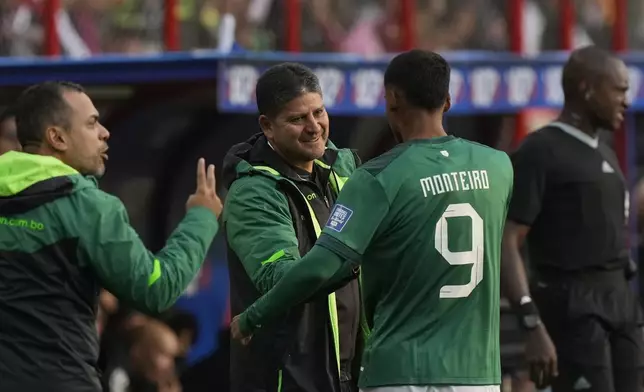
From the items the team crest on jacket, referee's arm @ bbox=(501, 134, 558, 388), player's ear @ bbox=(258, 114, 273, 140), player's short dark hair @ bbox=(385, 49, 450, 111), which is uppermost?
player's short dark hair @ bbox=(385, 49, 450, 111)

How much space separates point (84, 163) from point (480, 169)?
1342 millimetres

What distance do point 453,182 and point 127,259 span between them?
3.53 feet

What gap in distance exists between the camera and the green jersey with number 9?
16.2 feet

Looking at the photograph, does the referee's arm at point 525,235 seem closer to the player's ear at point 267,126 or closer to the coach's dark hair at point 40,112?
the player's ear at point 267,126

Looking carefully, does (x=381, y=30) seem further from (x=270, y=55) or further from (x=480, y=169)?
(x=480, y=169)

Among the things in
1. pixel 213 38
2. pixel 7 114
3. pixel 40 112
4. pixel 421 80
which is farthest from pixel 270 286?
pixel 213 38

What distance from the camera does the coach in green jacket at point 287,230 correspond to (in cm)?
544

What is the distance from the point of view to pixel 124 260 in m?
5.06

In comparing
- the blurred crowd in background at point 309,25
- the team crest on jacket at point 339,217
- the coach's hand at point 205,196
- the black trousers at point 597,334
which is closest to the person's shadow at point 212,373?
the blurred crowd in background at point 309,25

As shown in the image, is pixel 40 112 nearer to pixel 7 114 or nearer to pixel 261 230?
pixel 261 230

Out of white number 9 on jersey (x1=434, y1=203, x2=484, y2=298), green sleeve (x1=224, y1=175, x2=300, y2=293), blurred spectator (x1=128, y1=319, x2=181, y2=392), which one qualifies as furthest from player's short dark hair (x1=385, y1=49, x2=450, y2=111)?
blurred spectator (x1=128, y1=319, x2=181, y2=392)

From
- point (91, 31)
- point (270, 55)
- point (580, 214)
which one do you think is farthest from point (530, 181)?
point (91, 31)

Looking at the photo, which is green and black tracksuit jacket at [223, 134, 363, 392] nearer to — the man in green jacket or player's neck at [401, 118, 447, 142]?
the man in green jacket

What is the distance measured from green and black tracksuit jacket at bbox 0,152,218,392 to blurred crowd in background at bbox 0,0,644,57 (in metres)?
4.48
